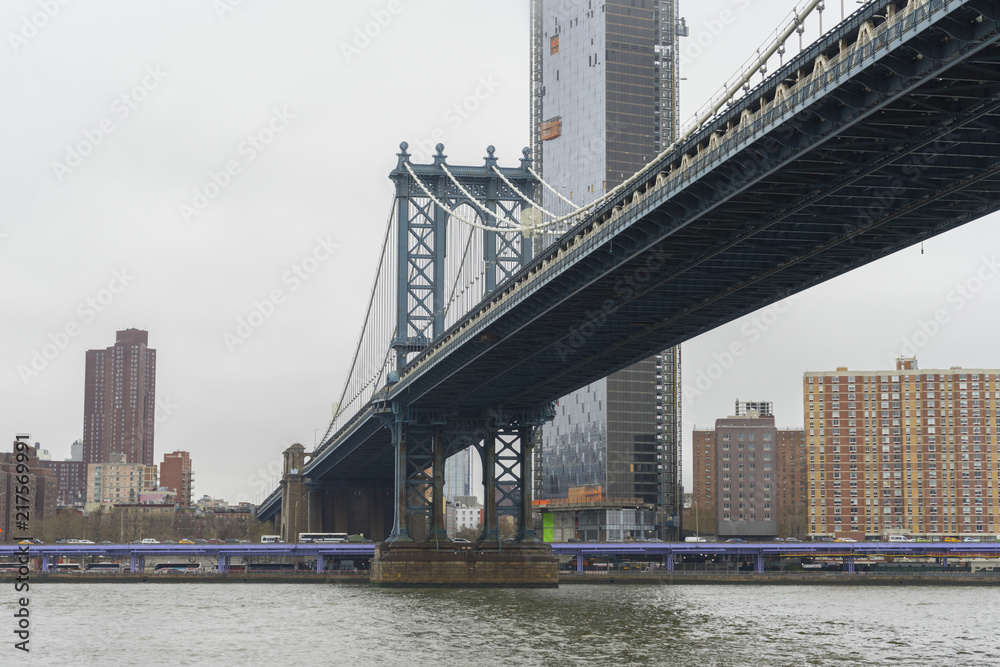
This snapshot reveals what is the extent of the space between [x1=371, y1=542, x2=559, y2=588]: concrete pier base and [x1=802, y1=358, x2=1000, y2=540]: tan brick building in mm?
76069

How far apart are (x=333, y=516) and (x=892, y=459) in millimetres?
63912

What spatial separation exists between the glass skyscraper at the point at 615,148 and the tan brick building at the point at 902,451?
19809 millimetres

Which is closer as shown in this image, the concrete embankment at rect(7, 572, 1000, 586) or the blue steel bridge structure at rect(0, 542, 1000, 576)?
the concrete embankment at rect(7, 572, 1000, 586)

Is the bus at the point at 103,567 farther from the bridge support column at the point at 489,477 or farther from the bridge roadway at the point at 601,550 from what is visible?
the bridge support column at the point at 489,477

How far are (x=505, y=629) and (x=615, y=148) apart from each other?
120914 millimetres

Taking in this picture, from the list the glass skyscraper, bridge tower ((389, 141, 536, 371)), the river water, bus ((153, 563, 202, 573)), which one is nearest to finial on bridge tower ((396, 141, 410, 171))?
bridge tower ((389, 141, 536, 371))

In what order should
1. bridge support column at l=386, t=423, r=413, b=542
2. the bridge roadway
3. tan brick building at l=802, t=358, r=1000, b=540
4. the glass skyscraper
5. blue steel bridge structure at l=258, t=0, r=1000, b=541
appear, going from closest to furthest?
blue steel bridge structure at l=258, t=0, r=1000, b=541 → bridge support column at l=386, t=423, r=413, b=542 → the bridge roadway → tan brick building at l=802, t=358, r=1000, b=540 → the glass skyscraper

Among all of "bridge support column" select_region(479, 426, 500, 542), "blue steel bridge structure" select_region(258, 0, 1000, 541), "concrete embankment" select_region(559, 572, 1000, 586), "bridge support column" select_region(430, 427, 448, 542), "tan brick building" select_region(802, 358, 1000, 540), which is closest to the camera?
"blue steel bridge structure" select_region(258, 0, 1000, 541)

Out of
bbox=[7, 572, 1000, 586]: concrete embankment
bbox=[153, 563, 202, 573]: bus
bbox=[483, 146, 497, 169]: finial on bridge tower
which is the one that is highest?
bbox=[483, 146, 497, 169]: finial on bridge tower

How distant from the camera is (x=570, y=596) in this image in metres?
73.8

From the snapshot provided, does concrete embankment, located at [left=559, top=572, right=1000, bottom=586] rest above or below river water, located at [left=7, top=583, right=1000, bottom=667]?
below

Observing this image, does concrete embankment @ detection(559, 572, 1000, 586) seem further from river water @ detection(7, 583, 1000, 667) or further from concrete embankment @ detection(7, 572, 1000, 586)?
river water @ detection(7, 583, 1000, 667)

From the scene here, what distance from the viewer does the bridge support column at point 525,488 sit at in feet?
290

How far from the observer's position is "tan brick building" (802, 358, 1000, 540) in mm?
152500
